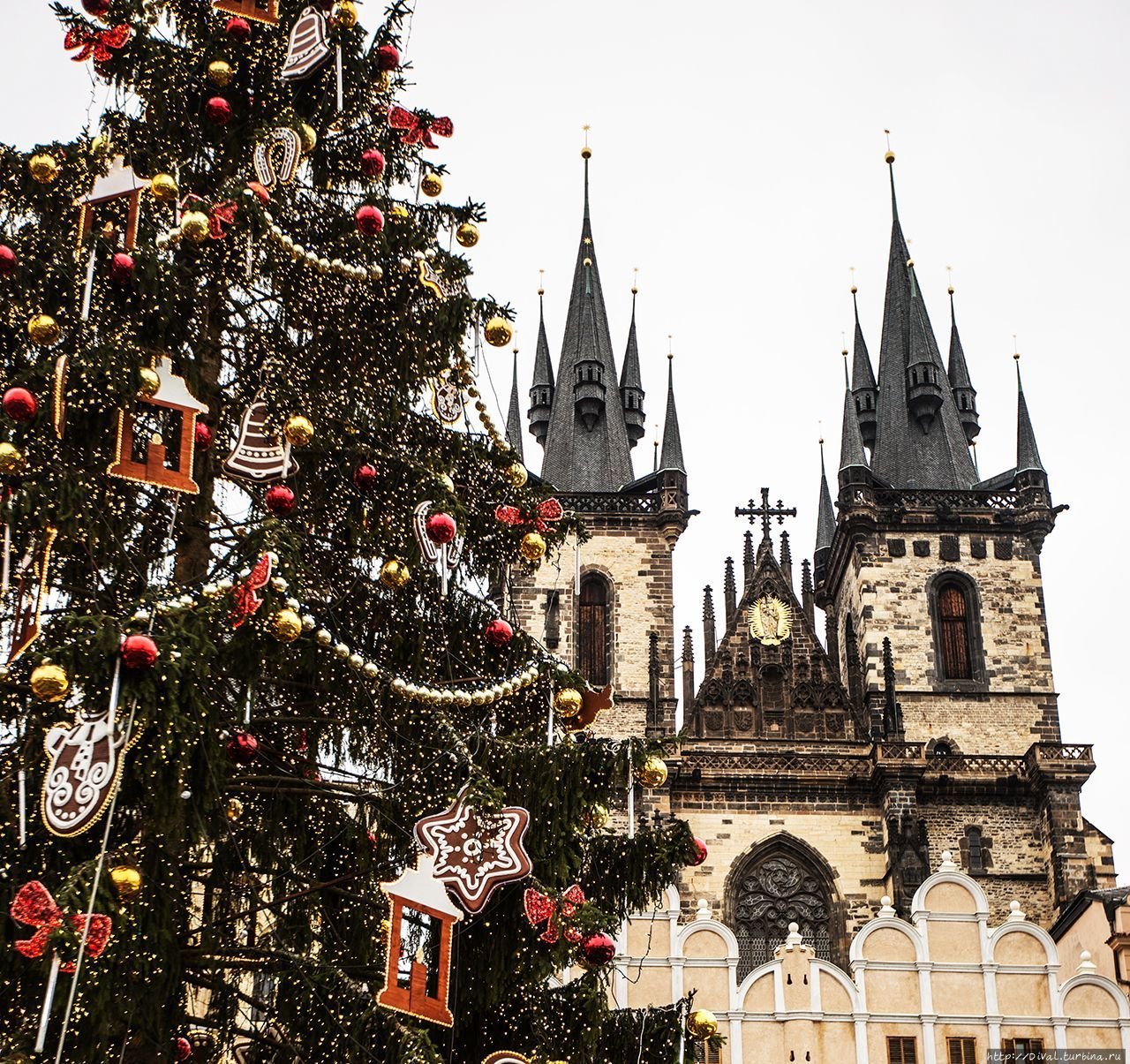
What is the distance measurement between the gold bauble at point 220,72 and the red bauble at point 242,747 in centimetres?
360

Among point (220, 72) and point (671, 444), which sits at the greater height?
point (671, 444)

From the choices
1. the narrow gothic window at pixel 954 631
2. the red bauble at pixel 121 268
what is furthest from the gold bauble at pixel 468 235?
the narrow gothic window at pixel 954 631

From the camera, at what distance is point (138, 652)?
580 cm

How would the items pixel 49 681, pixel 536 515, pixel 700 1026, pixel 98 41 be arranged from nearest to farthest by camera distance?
1. pixel 49 681
2. pixel 700 1026
3. pixel 98 41
4. pixel 536 515

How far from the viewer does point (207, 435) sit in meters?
7.56

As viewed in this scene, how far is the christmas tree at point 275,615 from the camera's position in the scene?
240 inches

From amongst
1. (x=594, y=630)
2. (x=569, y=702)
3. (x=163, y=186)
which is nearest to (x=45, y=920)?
(x=569, y=702)

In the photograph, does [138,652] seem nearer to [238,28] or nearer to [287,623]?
[287,623]

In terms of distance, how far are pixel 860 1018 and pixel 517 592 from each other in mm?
17638

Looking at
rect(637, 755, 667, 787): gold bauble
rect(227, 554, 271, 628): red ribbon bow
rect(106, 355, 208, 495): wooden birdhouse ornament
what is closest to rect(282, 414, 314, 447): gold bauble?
rect(106, 355, 208, 495): wooden birdhouse ornament

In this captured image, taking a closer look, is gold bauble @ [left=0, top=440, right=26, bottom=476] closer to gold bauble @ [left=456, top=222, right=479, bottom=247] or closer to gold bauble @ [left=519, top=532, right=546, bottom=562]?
gold bauble @ [left=519, top=532, right=546, bottom=562]

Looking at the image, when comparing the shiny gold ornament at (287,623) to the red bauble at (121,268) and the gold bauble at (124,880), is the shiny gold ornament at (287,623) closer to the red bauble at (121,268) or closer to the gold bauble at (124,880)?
the gold bauble at (124,880)

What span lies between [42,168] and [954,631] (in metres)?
26.2

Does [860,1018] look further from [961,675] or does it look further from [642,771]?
[961,675]
